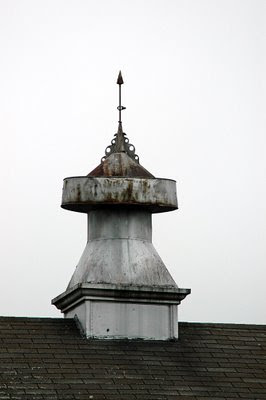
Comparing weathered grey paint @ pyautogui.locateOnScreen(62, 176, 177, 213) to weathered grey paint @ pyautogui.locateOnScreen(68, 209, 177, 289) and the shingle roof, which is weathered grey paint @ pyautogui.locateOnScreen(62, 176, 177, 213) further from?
the shingle roof

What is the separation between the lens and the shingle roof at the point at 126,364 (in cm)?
3322

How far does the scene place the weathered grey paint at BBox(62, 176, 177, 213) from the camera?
3688 cm

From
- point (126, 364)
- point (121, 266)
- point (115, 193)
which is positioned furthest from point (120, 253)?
point (126, 364)

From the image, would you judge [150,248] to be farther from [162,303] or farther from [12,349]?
[12,349]

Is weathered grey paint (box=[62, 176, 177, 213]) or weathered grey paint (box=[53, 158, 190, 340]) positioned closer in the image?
weathered grey paint (box=[53, 158, 190, 340])

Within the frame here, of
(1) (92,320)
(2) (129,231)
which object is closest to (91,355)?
(1) (92,320)

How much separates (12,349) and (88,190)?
15.2ft

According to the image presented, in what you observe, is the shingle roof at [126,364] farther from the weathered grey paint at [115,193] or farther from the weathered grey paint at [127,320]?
the weathered grey paint at [115,193]

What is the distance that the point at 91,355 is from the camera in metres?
34.9

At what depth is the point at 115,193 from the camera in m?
36.9

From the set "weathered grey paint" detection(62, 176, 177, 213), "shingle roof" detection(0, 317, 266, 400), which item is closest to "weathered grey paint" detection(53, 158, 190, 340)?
"weathered grey paint" detection(62, 176, 177, 213)

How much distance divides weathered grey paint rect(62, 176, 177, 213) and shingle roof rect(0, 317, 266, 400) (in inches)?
114

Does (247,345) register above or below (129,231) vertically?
below

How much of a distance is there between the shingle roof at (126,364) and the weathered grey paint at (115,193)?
Answer: 2.90 meters
